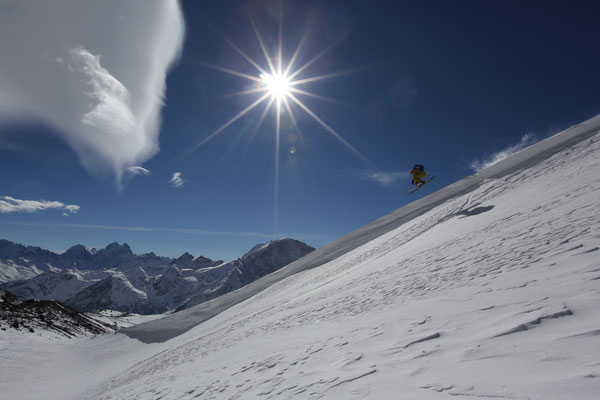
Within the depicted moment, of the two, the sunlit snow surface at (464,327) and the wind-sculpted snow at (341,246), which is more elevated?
the wind-sculpted snow at (341,246)

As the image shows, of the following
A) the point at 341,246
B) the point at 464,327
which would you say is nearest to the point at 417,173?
the point at 341,246

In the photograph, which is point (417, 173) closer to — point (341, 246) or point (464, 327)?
point (341, 246)

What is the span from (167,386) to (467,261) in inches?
348

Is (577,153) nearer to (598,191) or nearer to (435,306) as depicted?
(598,191)

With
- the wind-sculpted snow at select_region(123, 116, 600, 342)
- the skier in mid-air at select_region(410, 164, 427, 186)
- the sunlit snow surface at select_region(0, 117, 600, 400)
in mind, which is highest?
the skier in mid-air at select_region(410, 164, 427, 186)

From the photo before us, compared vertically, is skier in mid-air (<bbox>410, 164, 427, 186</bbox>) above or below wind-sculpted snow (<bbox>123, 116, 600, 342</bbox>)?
above

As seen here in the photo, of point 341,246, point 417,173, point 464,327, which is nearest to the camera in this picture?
point 464,327

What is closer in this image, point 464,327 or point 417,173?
point 464,327

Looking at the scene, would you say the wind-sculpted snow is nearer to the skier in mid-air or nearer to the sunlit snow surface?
the skier in mid-air

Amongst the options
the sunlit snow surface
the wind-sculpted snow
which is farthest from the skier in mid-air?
the sunlit snow surface

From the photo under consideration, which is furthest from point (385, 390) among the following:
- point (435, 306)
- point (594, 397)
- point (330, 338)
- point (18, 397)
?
point (18, 397)

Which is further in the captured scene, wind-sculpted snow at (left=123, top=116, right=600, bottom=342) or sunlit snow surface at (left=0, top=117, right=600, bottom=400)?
wind-sculpted snow at (left=123, top=116, right=600, bottom=342)

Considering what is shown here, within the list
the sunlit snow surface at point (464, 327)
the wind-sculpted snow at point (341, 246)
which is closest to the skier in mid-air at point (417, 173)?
the wind-sculpted snow at point (341, 246)

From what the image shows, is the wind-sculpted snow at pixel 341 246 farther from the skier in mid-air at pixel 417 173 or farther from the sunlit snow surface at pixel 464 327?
the sunlit snow surface at pixel 464 327
